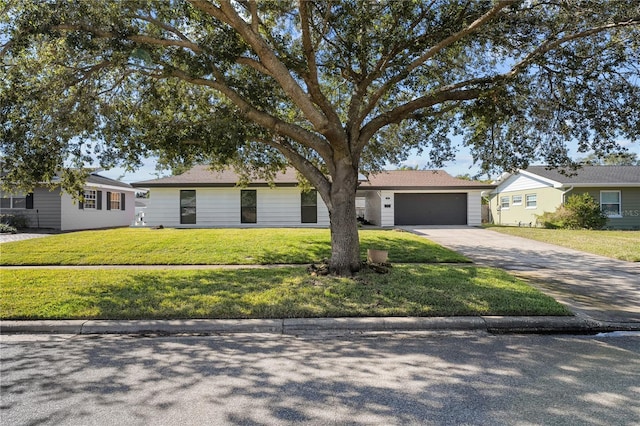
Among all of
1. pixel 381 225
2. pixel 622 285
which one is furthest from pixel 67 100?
pixel 381 225

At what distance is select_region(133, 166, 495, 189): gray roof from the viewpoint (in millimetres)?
19969

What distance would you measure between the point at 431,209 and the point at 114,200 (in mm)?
20250

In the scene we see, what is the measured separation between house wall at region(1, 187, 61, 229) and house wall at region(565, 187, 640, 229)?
90.9 feet

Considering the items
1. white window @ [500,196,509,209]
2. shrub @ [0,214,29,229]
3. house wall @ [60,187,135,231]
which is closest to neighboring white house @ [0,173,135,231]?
house wall @ [60,187,135,231]

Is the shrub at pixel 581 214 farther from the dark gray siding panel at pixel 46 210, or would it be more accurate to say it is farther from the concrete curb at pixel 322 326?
the dark gray siding panel at pixel 46 210

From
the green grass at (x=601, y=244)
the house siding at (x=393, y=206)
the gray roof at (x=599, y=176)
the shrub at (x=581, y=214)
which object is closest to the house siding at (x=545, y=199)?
the gray roof at (x=599, y=176)

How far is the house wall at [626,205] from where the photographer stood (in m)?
22.0

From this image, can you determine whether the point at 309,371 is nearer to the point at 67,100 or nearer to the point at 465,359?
the point at 465,359

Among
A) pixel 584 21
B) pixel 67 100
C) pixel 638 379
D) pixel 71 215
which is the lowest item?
pixel 638 379

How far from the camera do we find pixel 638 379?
12.4 ft

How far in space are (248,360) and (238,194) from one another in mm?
16976

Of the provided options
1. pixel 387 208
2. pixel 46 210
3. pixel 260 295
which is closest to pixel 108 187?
pixel 46 210

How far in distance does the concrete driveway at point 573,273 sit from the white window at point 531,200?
1166cm

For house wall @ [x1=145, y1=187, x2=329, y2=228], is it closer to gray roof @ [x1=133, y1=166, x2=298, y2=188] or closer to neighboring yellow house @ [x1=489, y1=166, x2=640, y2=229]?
gray roof @ [x1=133, y1=166, x2=298, y2=188]
